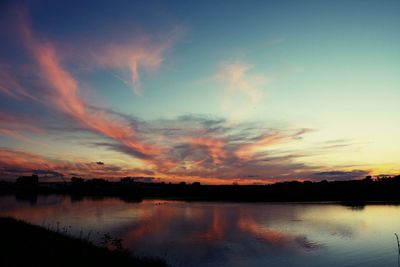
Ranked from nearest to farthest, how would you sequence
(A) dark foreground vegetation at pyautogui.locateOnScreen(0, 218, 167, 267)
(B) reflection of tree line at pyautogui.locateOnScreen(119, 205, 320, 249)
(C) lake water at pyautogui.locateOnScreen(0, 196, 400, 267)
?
(A) dark foreground vegetation at pyautogui.locateOnScreen(0, 218, 167, 267)
(C) lake water at pyautogui.locateOnScreen(0, 196, 400, 267)
(B) reflection of tree line at pyautogui.locateOnScreen(119, 205, 320, 249)

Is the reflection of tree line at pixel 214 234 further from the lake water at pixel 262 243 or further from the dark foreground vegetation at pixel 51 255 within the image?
the dark foreground vegetation at pixel 51 255

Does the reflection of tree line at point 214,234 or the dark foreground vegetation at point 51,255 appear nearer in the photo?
the dark foreground vegetation at point 51,255

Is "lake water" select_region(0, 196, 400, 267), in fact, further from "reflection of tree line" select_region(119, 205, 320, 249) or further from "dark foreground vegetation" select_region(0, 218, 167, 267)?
"dark foreground vegetation" select_region(0, 218, 167, 267)

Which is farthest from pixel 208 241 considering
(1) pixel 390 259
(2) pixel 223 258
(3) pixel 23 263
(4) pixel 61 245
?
(3) pixel 23 263

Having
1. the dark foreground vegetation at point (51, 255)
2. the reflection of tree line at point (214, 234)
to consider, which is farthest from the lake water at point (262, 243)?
the dark foreground vegetation at point (51, 255)

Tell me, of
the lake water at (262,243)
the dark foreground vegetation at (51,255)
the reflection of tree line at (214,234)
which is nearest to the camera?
the dark foreground vegetation at (51,255)

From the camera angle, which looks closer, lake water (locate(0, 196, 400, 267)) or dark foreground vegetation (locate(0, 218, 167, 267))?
dark foreground vegetation (locate(0, 218, 167, 267))

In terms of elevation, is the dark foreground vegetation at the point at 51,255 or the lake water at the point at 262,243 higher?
the dark foreground vegetation at the point at 51,255

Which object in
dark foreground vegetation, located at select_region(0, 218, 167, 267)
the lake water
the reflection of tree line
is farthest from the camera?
the reflection of tree line

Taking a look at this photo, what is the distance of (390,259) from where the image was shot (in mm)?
32312

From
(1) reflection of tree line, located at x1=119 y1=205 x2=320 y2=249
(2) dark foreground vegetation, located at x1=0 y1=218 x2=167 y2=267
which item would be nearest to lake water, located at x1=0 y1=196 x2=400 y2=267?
(1) reflection of tree line, located at x1=119 y1=205 x2=320 y2=249

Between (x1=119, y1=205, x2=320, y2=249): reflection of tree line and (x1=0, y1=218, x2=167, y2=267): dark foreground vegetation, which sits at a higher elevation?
(x1=0, y1=218, x2=167, y2=267): dark foreground vegetation

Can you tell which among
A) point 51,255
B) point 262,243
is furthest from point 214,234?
point 51,255

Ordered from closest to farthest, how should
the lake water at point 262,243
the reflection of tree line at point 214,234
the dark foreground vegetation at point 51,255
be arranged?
the dark foreground vegetation at point 51,255
the lake water at point 262,243
the reflection of tree line at point 214,234
